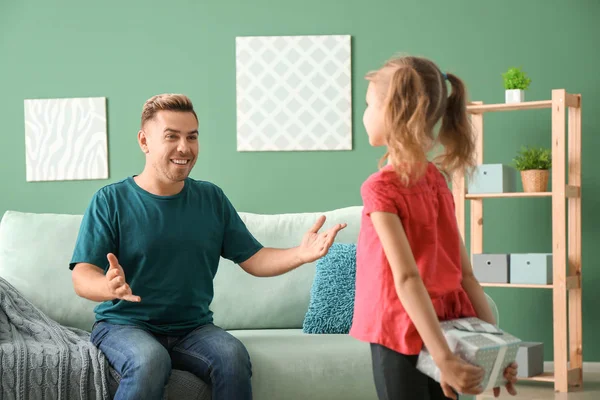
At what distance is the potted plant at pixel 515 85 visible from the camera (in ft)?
12.5

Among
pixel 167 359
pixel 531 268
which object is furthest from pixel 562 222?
pixel 167 359

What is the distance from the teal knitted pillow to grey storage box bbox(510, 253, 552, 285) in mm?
1139

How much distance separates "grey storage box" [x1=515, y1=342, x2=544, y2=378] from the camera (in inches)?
143

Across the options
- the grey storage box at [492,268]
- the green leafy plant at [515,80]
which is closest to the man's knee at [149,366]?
the grey storage box at [492,268]

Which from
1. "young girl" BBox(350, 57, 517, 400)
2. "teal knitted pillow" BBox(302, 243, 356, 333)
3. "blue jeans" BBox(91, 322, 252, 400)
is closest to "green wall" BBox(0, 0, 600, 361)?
"teal knitted pillow" BBox(302, 243, 356, 333)

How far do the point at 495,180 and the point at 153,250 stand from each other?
2043 mm

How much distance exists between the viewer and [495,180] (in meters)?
3.81

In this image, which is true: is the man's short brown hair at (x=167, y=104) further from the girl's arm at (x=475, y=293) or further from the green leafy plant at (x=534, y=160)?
the green leafy plant at (x=534, y=160)

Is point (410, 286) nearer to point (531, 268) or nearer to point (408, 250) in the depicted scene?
point (408, 250)

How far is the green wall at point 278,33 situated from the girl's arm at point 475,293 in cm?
241

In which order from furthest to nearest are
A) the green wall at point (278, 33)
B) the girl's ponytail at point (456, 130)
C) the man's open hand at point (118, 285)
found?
1. the green wall at point (278, 33)
2. the man's open hand at point (118, 285)
3. the girl's ponytail at point (456, 130)

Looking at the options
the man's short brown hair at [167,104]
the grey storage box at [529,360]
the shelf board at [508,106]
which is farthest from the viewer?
the shelf board at [508,106]

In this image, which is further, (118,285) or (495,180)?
(495,180)

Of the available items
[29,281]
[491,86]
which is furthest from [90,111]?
[491,86]
